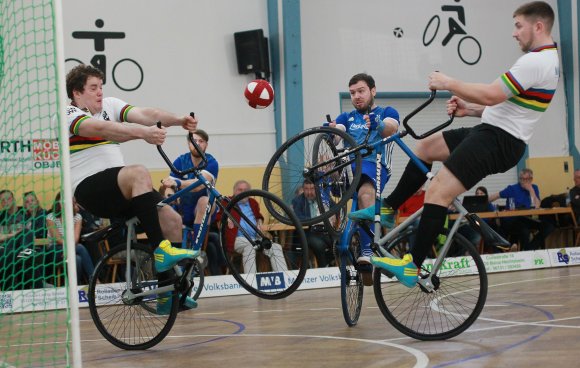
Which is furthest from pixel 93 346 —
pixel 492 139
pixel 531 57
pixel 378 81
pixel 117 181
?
pixel 378 81

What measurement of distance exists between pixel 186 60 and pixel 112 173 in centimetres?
898

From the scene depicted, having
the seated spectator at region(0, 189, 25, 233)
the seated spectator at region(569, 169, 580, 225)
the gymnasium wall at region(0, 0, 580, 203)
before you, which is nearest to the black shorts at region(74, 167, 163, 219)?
the seated spectator at region(0, 189, 25, 233)

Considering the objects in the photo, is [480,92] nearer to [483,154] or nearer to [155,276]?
[483,154]

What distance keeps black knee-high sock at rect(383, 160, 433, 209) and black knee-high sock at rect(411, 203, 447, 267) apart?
1.20 feet

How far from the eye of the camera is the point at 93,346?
6836mm

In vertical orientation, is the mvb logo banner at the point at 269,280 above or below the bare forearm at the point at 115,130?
below

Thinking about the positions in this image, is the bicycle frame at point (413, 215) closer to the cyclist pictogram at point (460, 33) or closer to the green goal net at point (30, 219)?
the green goal net at point (30, 219)

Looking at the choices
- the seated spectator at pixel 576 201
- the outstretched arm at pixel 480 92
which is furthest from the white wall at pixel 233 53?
the outstretched arm at pixel 480 92

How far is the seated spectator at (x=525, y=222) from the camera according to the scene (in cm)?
1524

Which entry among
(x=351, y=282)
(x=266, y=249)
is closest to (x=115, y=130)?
(x=266, y=249)

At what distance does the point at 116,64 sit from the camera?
570 inches

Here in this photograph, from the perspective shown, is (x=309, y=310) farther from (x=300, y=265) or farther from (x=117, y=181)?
(x=117, y=181)

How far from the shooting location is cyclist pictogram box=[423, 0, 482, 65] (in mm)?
17266

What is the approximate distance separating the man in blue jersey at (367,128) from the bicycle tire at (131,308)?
162 centimetres
